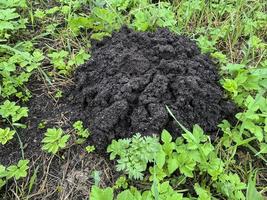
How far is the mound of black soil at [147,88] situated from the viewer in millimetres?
2039

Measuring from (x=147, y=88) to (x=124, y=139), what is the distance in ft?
1.22

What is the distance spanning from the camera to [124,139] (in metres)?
1.89

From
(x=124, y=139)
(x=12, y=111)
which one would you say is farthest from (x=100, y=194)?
(x=12, y=111)

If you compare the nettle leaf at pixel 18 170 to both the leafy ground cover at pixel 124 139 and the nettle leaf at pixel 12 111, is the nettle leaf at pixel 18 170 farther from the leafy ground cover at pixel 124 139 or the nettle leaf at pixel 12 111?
the nettle leaf at pixel 12 111

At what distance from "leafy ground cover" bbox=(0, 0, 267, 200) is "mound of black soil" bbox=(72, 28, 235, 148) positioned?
3.4 inches

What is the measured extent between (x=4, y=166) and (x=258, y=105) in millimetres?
1432

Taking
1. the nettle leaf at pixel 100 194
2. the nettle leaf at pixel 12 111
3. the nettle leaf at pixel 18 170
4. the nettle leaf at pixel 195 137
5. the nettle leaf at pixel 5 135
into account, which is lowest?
the nettle leaf at pixel 18 170

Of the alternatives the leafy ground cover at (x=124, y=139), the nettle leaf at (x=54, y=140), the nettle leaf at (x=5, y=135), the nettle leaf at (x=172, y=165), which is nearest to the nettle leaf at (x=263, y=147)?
the leafy ground cover at (x=124, y=139)

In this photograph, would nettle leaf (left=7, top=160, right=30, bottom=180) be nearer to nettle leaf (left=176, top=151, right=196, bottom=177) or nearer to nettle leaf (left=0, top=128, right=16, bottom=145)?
nettle leaf (left=0, top=128, right=16, bottom=145)

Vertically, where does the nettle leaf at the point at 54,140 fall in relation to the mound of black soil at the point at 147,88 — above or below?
below

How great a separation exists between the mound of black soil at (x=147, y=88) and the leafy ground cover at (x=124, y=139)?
0.09 metres

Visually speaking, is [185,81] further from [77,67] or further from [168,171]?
[77,67]

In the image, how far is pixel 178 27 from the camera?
2.73m

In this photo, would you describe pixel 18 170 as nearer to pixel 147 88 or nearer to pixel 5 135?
pixel 5 135
